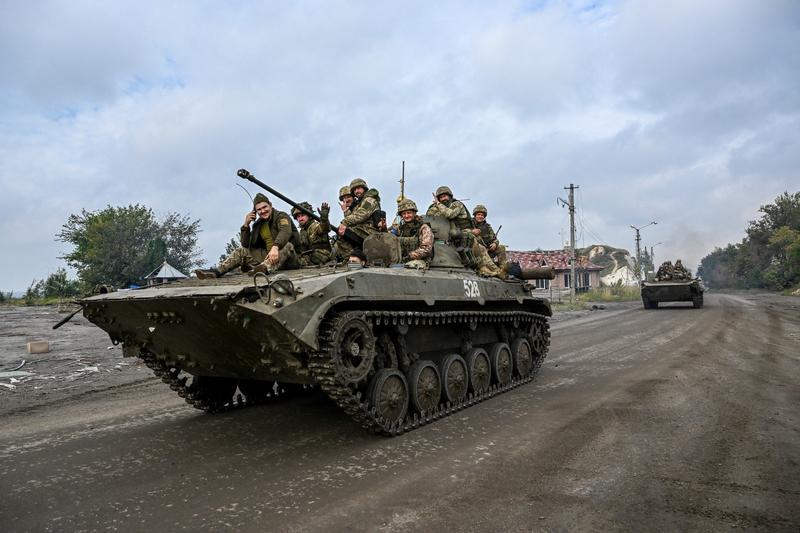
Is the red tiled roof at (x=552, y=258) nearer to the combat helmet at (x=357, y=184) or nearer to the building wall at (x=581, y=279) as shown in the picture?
the building wall at (x=581, y=279)

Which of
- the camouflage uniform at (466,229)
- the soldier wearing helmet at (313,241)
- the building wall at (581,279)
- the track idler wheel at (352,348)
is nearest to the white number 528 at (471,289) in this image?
the camouflage uniform at (466,229)

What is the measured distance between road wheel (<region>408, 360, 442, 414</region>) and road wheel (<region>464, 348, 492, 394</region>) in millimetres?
925

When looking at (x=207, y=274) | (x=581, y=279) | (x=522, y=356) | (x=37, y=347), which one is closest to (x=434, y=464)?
(x=207, y=274)

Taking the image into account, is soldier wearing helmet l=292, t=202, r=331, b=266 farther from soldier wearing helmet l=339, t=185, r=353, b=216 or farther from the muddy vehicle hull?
the muddy vehicle hull

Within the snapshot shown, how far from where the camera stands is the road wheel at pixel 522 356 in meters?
10.1

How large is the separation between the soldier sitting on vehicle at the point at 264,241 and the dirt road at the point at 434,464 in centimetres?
204

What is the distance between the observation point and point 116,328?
22.8 ft

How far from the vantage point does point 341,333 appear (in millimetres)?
5832

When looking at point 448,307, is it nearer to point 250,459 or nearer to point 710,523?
point 250,459

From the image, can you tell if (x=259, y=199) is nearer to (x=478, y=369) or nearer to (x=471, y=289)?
(x=471, y=289)

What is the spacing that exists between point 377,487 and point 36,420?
5513 mm

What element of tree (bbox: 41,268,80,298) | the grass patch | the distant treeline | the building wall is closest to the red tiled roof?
the building wall

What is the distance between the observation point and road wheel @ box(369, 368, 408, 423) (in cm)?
660

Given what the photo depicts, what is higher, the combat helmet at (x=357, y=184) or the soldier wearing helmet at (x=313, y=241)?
the combat helmet at (x=357, y=184)
